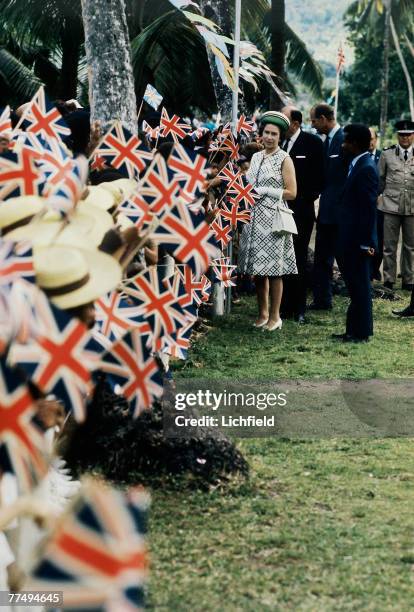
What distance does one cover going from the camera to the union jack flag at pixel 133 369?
8.49ft

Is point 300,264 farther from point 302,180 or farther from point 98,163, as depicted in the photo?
point 98,163

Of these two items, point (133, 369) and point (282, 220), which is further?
point (282, 220)

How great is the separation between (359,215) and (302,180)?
1.05 m

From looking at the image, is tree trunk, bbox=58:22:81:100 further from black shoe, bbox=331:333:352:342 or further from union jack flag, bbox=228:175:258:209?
black shoe, bbox=331:333:352:342

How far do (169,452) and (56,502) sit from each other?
103 centimetres

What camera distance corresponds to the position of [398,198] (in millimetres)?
11133

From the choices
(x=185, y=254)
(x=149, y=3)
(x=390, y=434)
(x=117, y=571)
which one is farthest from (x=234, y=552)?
(x=149, y=3)

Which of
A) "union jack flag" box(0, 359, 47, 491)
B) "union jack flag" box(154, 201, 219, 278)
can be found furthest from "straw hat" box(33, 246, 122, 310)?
"union jack flag" box(154, 201, 219, 278)

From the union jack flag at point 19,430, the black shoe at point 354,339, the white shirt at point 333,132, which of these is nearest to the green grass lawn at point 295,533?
the union jack flag at point 19,430

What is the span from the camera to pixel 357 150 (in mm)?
7945

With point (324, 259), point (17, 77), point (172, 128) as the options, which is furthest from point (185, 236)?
point (17, 77)

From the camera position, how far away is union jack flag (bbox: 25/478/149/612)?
1550mm

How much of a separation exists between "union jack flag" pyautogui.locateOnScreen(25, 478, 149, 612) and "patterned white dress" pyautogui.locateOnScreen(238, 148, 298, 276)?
6.79 meters

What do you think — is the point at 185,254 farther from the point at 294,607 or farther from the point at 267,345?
the point at 267,345
